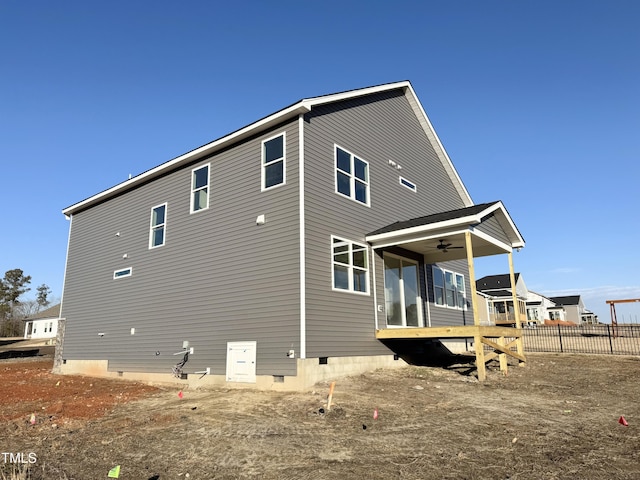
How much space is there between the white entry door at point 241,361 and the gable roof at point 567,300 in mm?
66636

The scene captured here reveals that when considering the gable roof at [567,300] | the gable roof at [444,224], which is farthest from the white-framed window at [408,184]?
the gable roof at [567,300]

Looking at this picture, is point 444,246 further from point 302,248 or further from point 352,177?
point 302,248

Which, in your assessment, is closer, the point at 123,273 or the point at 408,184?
the point at 408,184

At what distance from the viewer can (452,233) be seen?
11.5m

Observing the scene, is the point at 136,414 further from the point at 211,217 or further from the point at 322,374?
the point at 211,217

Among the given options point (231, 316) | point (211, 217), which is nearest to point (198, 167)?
point (211, 217)

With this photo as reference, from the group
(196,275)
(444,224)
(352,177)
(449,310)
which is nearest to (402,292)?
(444,224)

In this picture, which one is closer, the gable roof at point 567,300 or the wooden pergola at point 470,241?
the wooden pergola at point 470,241

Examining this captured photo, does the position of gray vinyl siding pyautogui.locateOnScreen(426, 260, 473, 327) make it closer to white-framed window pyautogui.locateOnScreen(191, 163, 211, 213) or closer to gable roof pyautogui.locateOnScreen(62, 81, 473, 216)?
gable roof pyautogui.locateOnScreen(62, 81, 473, 216)

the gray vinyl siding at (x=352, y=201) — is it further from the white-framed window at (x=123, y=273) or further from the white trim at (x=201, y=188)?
the white-framed window at (x=123, y=273)

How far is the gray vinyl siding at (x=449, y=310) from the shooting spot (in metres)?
15.4

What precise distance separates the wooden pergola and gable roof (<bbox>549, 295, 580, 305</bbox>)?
59.9 meters

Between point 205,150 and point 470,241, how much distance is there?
27.2ft

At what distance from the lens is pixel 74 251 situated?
1877 centimetres
